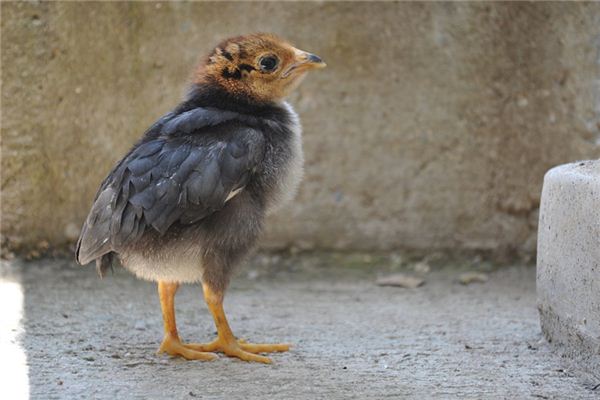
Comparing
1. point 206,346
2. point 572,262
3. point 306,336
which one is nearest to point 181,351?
point 206,346

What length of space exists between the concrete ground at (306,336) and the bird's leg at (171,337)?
0.17ft

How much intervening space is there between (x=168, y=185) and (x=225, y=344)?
658mm

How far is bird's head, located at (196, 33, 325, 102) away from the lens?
339 centimetres

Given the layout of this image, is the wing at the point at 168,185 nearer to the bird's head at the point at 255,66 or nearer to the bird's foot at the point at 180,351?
the bird's head at the point at 255,66

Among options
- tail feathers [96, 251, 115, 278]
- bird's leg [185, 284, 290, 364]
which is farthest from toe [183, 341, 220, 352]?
tail feathers [96, 251, 115, 278]

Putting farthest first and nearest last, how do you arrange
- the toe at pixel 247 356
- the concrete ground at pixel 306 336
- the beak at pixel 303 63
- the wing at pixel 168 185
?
the beak at pixel 303 63
the toe at pixel 247 356
the wing at pixel 168 185
the concrete ground at pixel 306 336

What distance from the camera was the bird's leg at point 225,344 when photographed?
3.21m

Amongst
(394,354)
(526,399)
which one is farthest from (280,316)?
(526,399)

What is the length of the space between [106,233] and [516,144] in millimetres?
2603

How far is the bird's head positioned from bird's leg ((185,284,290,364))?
2.61 feet

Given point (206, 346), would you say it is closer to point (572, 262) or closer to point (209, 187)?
point (209, 187)

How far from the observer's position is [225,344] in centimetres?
327

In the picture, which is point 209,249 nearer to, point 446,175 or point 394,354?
point 394,354

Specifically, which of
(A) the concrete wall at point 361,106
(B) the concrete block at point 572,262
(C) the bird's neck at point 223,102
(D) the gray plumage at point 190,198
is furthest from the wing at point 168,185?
(A) the concrete wall at point 361,106
